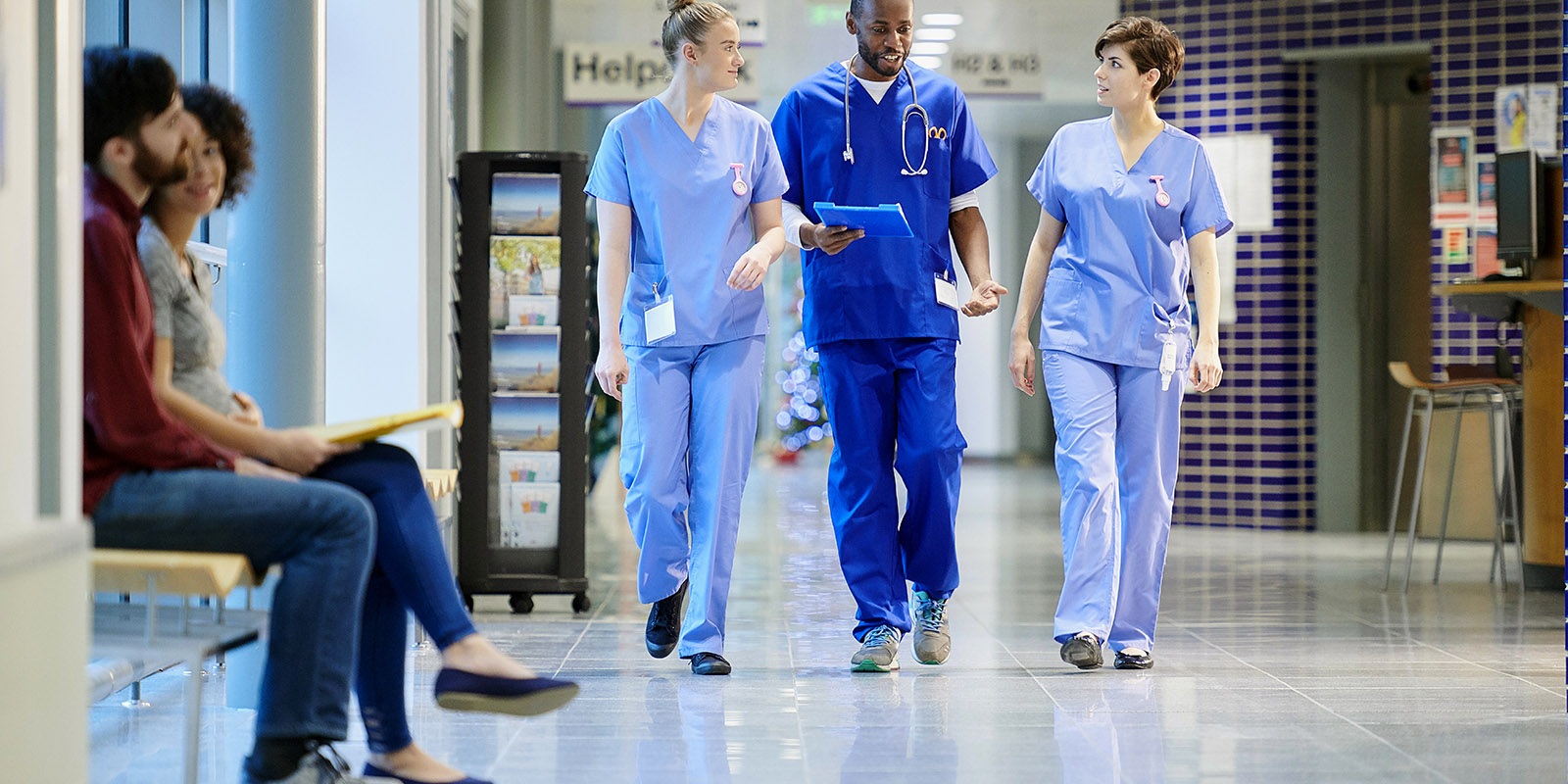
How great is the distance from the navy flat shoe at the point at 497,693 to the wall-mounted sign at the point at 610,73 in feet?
23.7

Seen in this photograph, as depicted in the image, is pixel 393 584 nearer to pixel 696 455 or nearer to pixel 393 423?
pixel 393 423

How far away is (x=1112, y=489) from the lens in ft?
12.3

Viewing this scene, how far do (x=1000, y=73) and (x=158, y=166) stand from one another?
8.67 metres

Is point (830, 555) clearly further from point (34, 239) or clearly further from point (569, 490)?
point (34, 239)

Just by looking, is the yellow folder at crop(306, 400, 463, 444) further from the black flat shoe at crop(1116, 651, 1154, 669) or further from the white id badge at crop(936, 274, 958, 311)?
the black flat shoe at crop(1116, 651, 1154, 669)

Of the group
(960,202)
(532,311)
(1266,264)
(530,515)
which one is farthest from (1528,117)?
(530,515)

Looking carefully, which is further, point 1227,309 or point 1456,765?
point 1227,309

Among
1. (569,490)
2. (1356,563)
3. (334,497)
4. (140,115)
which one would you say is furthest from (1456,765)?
(1356,563)

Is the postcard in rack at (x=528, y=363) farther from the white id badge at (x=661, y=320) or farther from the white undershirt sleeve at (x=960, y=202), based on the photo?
the white undershirt sleeve at (x=960, y=202)

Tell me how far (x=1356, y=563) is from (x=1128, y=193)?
11.4ft

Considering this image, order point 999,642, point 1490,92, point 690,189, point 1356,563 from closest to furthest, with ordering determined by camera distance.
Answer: point 690,189 → point 999,642 → point 1356,563 → point 1490,92

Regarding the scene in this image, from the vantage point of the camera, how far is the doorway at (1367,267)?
8562 millimetres

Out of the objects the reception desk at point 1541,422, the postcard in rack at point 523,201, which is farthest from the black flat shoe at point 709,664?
Answer: the reception desk at point 1541,422

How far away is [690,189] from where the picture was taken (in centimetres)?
364
